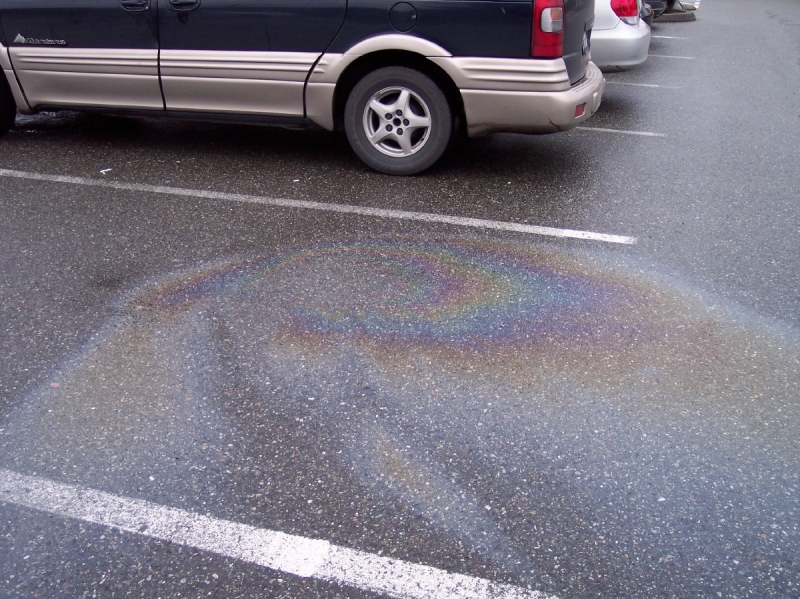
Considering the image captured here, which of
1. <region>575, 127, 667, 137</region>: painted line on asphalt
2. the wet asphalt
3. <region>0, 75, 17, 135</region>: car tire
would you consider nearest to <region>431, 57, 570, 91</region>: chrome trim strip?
the wet asphalt

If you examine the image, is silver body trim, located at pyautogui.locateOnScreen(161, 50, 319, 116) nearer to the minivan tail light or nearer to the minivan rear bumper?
the minivan rear bumper

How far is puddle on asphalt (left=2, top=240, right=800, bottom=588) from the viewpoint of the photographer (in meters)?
2.94

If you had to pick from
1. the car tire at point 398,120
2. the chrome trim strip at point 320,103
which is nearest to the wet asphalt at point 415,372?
the car tire at point 398,120

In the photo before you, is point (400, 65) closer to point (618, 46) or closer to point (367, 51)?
point (367, 51)

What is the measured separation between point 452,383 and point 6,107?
5.23 m

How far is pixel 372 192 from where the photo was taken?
226 inches

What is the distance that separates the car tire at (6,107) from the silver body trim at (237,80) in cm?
158

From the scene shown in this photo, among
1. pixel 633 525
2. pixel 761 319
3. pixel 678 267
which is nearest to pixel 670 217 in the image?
pixel 678 267

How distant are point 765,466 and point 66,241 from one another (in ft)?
12.7

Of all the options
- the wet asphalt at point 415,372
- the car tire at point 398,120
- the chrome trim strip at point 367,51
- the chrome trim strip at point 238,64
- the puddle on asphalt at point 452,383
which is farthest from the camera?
the chrome trim strip at point 238,64

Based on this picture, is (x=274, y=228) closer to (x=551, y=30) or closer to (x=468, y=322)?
(x=468, y=322)

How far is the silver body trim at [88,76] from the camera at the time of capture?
6160 millimetres

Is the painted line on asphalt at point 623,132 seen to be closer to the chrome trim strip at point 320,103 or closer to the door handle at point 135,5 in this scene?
the chrome trim strip at point 320,103

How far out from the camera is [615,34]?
8555mm
